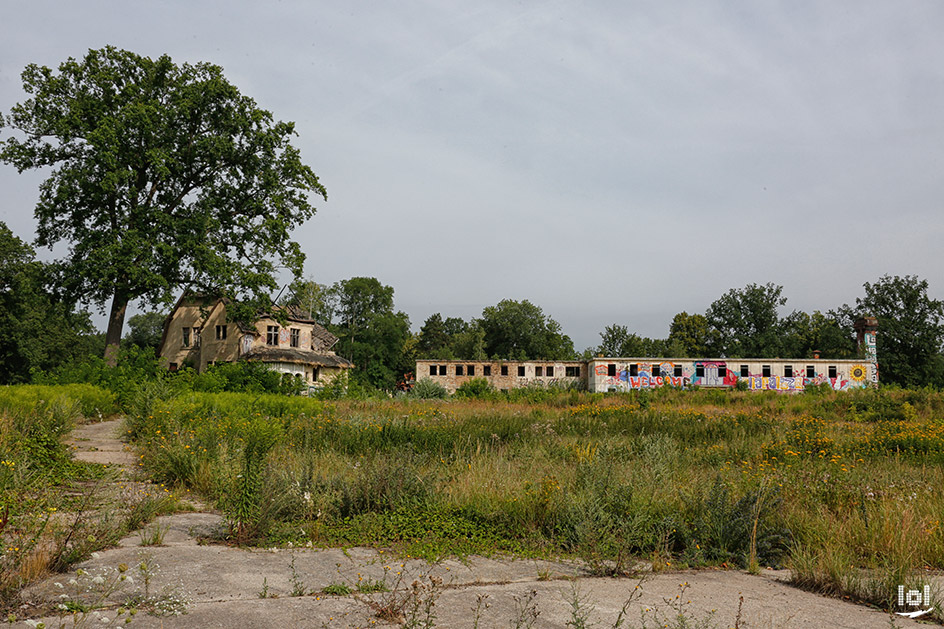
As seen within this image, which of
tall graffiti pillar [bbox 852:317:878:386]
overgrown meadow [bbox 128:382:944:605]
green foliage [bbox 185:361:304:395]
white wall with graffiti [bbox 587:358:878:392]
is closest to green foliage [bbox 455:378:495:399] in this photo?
white wall with graffiti [bbox 587:358:878:392]

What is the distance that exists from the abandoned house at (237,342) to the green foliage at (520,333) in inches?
1505

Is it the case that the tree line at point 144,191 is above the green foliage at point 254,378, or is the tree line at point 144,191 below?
above

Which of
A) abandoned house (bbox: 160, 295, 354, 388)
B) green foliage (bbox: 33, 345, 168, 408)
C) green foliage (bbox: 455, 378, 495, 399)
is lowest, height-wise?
green foliage (bbox: 455, 378, 495, 399)

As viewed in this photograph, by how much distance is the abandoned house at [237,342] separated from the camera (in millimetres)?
42094

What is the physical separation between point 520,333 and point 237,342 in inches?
1790

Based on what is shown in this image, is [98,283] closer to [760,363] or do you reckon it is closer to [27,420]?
[27,420]

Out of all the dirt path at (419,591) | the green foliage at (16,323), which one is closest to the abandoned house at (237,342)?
the green foliage at (16,323)

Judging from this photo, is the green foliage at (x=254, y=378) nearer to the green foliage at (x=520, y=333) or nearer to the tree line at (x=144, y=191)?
the tree line at (x=144, y=191)

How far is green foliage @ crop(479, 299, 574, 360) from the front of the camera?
82062 mm

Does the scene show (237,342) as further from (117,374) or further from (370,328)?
(370,328)

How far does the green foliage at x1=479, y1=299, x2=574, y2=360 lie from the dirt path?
75.0 metres

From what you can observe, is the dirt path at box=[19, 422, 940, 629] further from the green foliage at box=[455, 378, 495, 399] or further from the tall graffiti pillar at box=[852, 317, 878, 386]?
the tall graffiti pillar at box=[852, 317, 878, 386]

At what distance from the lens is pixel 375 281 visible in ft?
276

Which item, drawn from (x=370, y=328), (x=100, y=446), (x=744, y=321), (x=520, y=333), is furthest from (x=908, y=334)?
(x=100, y=446)
